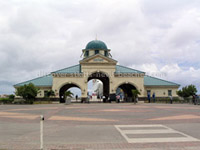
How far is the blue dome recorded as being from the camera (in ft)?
167

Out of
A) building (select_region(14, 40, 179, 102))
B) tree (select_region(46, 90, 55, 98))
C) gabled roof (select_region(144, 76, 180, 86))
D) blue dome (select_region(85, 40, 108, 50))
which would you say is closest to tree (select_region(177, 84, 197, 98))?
gabled roof (select_region(144, 76, 180, 86))

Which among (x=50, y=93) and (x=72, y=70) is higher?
(x=72, y=70)

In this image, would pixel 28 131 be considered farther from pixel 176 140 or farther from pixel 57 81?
pixel 57 81

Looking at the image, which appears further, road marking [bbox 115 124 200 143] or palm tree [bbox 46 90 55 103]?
palm tree [bbox 46 90 55 103]

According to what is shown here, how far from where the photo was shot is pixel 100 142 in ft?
25.8

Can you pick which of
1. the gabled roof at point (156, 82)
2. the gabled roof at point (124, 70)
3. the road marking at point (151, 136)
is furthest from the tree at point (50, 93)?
the road marking at point (151, 136)

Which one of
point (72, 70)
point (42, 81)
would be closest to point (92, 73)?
point (72, 70)

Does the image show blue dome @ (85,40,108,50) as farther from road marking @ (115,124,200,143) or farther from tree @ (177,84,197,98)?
road marking @ (115,124,200,143)

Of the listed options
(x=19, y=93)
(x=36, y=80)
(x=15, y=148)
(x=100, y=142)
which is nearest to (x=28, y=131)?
(x=15, y=148)

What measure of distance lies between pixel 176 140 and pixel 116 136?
89.3 inches

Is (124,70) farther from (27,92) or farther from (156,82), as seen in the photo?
(27,92)

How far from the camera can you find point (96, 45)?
51.0 m

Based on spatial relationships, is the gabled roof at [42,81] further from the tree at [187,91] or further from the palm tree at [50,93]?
the tree at [187,91]

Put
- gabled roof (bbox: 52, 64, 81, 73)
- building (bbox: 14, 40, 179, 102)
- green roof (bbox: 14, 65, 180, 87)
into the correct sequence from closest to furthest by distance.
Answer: building (bbox: 14, 40, 179, 102), gabled roof (bbox: 52, 64, 81, 73), green roof (bbox: 14, 65, 180, 87)
